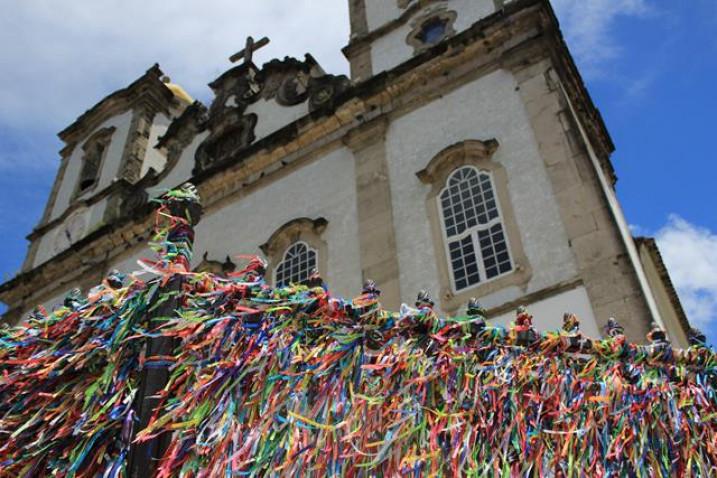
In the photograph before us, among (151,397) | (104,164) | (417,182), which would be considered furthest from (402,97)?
(104,164)

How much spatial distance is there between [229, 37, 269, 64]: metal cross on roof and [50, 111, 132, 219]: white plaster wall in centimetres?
427

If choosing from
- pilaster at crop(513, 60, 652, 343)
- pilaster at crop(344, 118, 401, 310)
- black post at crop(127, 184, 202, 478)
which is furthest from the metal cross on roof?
black post at crop(127, 184, 202, 478)

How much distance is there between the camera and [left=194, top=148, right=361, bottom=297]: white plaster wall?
1104cm

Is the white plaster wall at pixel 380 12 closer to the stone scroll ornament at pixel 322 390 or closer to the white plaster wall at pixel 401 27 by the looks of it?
the white plaster wall at pixel 401 27

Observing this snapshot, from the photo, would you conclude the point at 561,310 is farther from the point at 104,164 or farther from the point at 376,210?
the point at 104,164

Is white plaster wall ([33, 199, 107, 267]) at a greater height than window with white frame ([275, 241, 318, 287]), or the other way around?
white plaster wall ([33, 199, 107, 267])

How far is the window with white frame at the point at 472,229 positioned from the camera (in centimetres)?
945

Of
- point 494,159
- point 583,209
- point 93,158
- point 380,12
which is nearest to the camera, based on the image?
point 583,209

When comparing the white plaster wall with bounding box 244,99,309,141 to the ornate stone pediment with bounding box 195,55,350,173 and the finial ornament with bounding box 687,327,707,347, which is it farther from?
the finial ornament with bounding box 687,327,707,347

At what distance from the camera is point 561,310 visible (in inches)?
327

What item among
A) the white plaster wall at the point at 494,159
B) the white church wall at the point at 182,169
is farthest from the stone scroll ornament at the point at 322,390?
the white church wall at the point at 182,169

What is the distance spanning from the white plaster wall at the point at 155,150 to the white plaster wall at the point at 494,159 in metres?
9.73

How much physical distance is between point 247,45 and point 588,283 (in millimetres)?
12989

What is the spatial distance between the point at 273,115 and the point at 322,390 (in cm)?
1207
